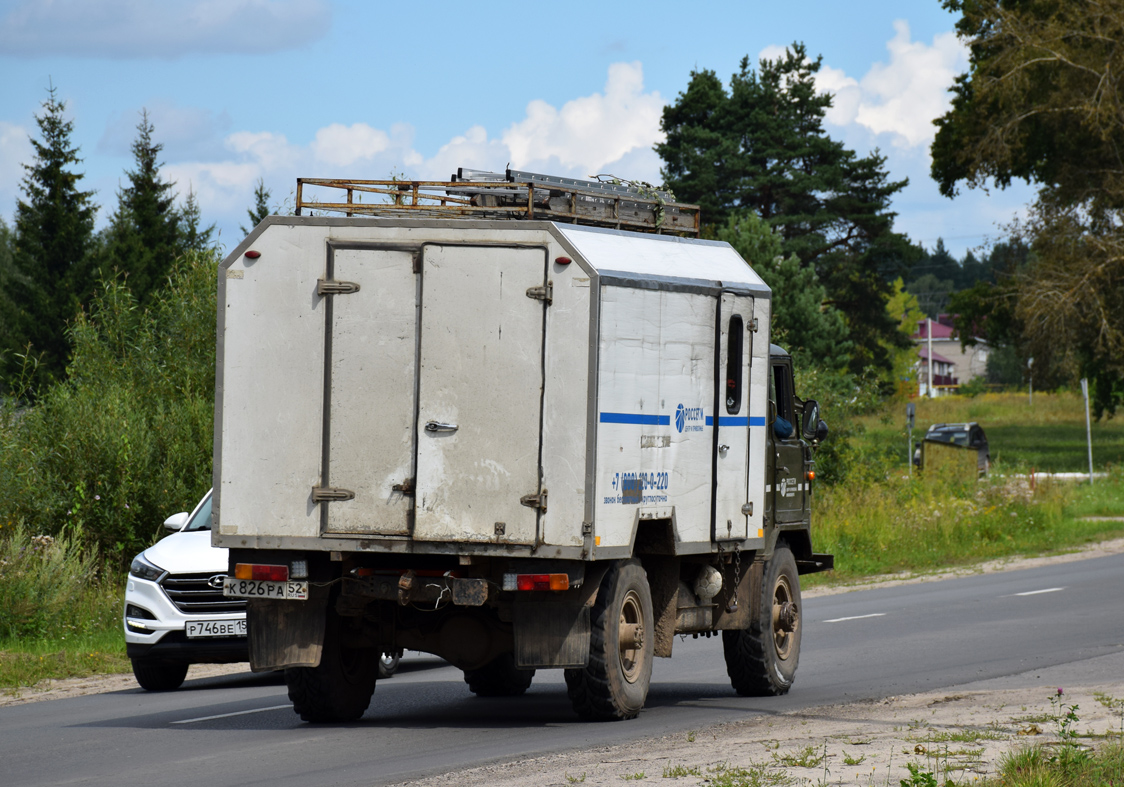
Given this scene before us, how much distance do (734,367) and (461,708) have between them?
3.30 meters

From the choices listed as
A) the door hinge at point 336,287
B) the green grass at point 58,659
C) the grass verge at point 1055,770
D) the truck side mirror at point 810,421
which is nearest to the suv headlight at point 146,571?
the green grass at point 58,659

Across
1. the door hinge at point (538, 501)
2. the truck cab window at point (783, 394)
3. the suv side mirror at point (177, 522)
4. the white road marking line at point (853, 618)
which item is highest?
the truck cab window at point (783, 394)

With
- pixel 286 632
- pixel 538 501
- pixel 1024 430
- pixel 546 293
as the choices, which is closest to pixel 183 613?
pixel 286 632

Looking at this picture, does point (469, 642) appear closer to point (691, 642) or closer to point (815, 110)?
point (691, 642)

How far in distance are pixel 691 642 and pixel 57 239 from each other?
133ft

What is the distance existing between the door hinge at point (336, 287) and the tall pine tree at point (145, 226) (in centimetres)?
4154

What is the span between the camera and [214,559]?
1287cm

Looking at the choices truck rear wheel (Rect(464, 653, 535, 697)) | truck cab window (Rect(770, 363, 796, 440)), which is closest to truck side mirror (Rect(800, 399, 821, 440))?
truck cab window (Rect(770, 363, 796, 440))

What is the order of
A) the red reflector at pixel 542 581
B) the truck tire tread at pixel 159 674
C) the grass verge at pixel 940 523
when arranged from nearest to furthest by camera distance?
the red reflector at pixel 542 581, the truck tire tread at pixel 159 674, the grass verge at pixel 940 523

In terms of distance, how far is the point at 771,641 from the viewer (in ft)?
38.0

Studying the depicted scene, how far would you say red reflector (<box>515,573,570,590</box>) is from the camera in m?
9.19

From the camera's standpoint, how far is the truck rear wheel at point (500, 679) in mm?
12188

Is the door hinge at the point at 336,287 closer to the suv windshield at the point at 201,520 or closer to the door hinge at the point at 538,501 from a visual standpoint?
the door hinge at the point at 538,501

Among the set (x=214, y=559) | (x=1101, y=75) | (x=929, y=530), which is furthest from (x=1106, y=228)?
(x=214, y=559)
